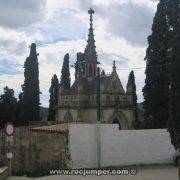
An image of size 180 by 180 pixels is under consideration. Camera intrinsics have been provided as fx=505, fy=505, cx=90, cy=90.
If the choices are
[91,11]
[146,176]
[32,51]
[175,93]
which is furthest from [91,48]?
[146,176]

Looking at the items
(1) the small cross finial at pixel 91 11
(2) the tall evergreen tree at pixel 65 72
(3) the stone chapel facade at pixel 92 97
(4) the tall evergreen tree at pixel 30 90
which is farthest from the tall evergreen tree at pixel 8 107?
(1) the small cross finial at pixel 91 11

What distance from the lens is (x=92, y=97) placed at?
237 ft

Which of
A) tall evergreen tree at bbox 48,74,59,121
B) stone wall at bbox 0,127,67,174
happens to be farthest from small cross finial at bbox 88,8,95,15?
stone wall at bbox 0,127,67,174

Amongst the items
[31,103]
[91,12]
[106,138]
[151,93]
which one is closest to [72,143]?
[106,138]

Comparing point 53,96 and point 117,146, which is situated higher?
point 53,96

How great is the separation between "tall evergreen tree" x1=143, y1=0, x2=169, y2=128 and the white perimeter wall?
1168 cm

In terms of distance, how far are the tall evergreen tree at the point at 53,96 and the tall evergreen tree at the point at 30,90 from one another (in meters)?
13.6

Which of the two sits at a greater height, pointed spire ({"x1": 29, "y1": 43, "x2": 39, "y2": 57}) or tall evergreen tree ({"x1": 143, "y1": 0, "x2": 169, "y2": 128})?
pointed spire ({"x1": 29, "y1": 43, "x2": 39, "y2": 57})

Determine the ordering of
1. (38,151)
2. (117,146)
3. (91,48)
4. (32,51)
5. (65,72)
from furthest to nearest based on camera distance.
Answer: (65,72)
(91,48)
(32,51)
(117,146)
(38,151)

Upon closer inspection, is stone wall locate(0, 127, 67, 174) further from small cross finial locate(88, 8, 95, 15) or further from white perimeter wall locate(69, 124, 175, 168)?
small cross finial locate(88, 8, 95, 15)

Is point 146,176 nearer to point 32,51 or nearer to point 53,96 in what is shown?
point 32,51

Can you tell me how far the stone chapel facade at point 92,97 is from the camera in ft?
233

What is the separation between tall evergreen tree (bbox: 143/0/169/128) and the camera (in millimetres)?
42031

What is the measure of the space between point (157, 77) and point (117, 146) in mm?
16062
